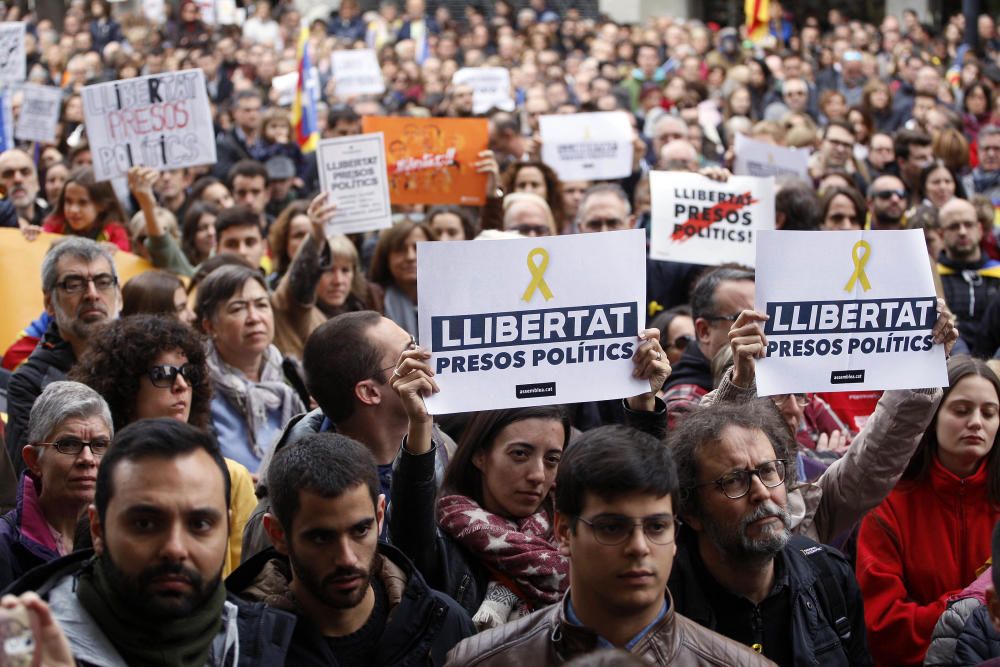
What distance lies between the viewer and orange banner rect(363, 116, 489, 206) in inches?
340

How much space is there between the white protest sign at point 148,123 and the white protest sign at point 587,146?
296 centimetres

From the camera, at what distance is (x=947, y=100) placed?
14.9 metres

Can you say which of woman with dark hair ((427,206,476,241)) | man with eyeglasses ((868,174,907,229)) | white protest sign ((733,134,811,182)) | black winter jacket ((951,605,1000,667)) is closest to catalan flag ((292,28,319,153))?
white protest sign ((733,134,811,182))

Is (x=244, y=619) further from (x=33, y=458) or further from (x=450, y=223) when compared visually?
(x=450, y=223)

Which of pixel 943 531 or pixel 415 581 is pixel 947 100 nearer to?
pixel 943 531

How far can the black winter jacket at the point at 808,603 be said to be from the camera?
3645 millimetres

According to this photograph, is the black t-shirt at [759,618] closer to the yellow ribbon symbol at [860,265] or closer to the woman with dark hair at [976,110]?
the yellow ribbon symbol at [860,265]

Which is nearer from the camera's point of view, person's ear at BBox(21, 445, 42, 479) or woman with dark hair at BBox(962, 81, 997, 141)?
person's ear at BBox(21, 445, 42, 479)

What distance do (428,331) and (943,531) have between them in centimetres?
188

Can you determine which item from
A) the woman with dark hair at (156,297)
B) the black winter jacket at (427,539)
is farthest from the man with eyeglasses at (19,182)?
the black winter jacket at (427,539)

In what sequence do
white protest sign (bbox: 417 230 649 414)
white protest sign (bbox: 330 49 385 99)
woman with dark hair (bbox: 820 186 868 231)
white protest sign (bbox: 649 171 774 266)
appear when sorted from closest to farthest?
white protest sign (bbox: 417 230 649 414), white protest sign (bbox: 649 171 774 266), woman with dark hair (bbox: 820 186 868 231), white protest sign (bbox: 330 49 385 99)

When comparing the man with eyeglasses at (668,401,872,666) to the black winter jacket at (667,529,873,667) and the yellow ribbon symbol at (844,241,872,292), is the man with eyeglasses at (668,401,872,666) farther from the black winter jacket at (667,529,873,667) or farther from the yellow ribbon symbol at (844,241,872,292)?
the yellow ribbon symbol at (844,241,872,292)

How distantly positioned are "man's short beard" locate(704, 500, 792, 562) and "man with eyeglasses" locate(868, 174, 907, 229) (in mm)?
5482

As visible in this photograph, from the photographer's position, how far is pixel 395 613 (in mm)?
3369
